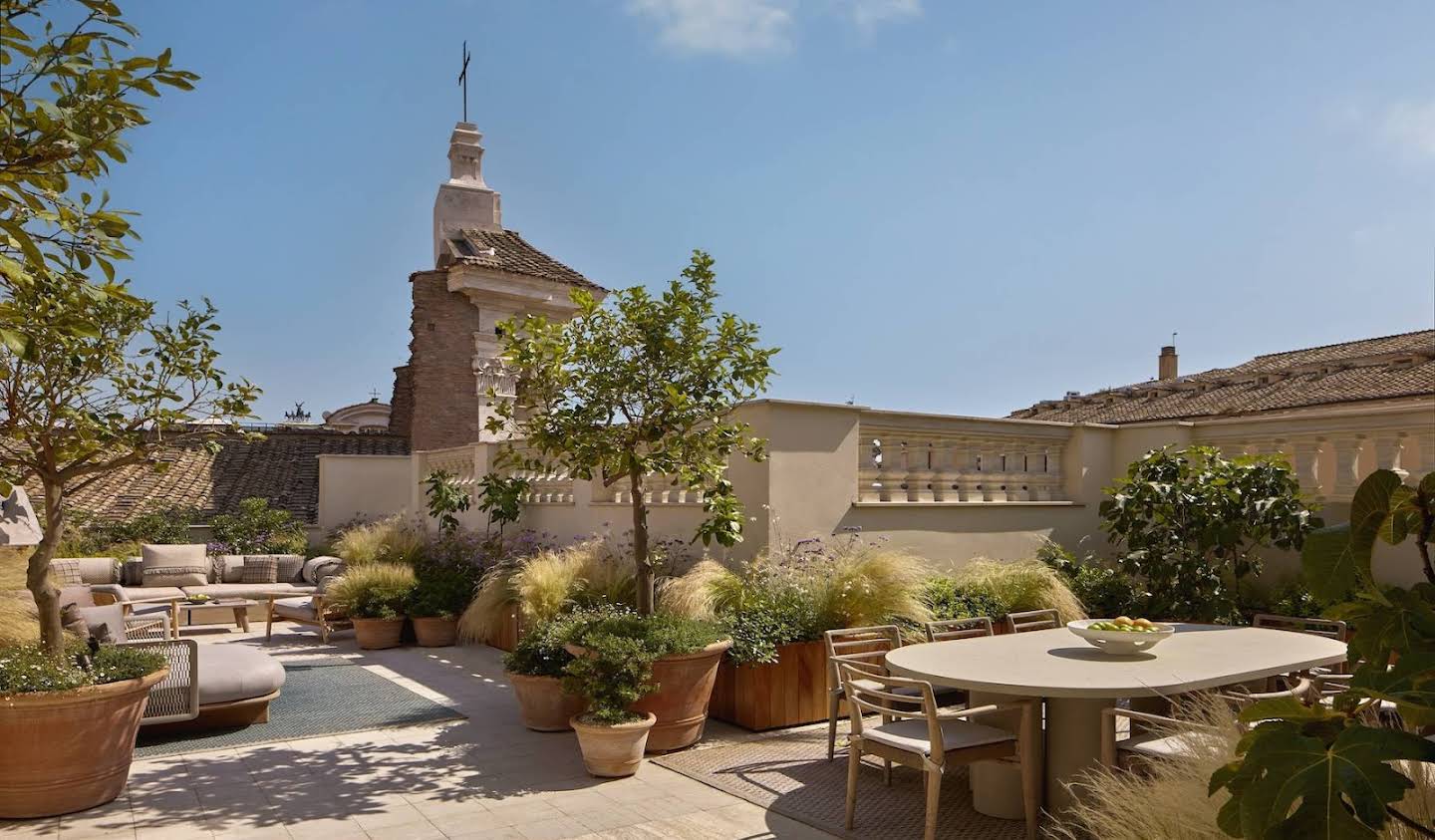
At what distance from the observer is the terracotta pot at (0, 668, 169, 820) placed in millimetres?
4895

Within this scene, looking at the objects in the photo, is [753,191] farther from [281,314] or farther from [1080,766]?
[281,314]

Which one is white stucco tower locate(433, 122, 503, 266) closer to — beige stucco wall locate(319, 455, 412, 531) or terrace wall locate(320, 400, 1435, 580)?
beige stucco wall locate(319, 455, 412, 531)

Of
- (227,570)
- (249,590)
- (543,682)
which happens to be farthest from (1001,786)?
(227,570)

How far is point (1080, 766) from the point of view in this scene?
15.4ft

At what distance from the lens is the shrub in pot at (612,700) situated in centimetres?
Answer: 567

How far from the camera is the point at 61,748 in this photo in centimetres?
498

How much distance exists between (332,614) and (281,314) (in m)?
4.26

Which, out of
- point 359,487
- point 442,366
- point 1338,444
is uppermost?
point 442,366

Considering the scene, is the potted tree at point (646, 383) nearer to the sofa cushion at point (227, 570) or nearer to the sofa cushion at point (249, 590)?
the sofa cushion at point (249, 590)

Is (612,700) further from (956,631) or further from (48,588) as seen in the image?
(48,588)

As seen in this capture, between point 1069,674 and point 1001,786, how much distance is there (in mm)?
888

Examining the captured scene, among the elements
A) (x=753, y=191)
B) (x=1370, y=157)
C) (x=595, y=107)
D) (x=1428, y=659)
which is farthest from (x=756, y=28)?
(x=1428, y=659)

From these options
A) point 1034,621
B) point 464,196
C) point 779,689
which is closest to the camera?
point 779,689

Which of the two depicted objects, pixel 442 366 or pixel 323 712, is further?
pixel 442 366
